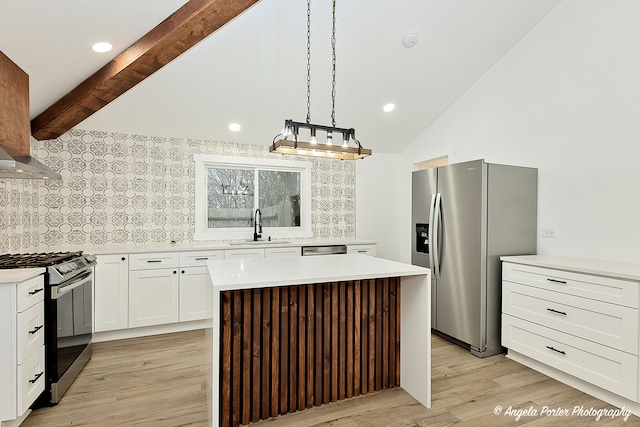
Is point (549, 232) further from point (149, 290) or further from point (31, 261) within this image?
point (31, 261)

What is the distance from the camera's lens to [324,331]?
A: 2.28m

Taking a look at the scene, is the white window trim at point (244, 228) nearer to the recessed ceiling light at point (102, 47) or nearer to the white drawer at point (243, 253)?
the white drawer at point (243, 253)

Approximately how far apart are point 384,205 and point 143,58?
153 inches

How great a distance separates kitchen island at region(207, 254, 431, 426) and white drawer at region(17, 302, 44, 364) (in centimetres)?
110

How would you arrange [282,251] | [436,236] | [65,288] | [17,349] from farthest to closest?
[282,251] → [436,236] → [65,288] → [17,349]

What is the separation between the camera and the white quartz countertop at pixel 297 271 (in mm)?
1858

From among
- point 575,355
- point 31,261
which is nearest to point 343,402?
point 575,355

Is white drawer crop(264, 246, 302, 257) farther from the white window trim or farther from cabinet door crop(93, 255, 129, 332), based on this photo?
cabinet door crop(93, 255, 129, 332)

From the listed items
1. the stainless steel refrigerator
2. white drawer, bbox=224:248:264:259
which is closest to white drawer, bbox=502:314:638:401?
the stainless steel refrigerator

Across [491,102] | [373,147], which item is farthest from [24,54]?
[491,102]

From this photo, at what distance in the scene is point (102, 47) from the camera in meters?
2.47

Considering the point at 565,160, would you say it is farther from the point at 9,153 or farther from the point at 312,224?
the point at 9,153

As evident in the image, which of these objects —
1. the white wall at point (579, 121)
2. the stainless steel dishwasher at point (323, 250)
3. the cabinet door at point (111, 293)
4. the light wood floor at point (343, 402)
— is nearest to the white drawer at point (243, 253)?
the stainless steel dishwasher at point (323, 250)

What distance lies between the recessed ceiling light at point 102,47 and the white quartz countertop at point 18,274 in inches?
65.4
